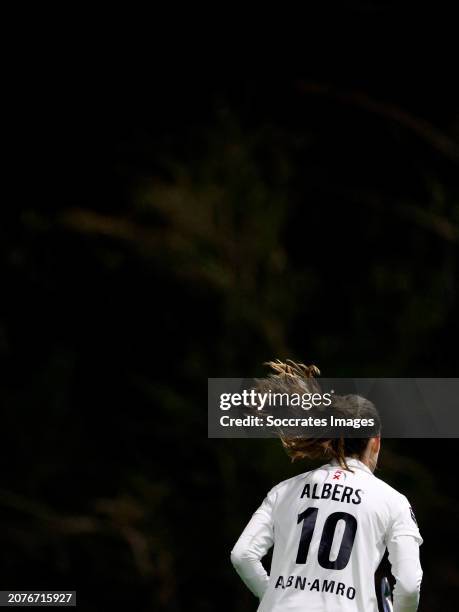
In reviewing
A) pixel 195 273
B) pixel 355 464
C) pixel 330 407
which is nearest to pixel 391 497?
pixel 355 464

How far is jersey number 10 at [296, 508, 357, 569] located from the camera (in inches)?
182

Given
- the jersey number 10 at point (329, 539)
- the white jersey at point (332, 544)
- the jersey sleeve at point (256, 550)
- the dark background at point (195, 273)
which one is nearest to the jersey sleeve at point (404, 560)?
the white jersey at point (332, 544)

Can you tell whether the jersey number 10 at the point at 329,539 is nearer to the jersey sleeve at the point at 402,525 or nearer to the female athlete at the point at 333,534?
the female athlete at the point at 333,534

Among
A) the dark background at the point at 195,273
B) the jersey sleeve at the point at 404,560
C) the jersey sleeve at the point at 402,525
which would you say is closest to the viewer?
the jersey sleeve at the point at 404,560

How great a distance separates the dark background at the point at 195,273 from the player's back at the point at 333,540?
30.2ft

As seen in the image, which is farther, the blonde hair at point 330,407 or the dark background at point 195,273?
the dark background at point 195,273

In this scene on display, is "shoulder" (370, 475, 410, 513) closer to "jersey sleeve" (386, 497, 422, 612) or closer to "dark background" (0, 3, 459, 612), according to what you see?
"jersey sleeve" (386, 497, 422, 612)

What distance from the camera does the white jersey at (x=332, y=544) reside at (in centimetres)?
459

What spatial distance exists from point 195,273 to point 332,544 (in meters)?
11.1

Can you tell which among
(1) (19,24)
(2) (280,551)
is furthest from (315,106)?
(2) (280,551)

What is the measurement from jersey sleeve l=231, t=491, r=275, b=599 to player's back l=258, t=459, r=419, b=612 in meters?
0.03

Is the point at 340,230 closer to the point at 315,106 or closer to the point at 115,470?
the point at 315,106

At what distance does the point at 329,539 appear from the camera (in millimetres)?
4645

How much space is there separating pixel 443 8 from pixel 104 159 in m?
3.89
